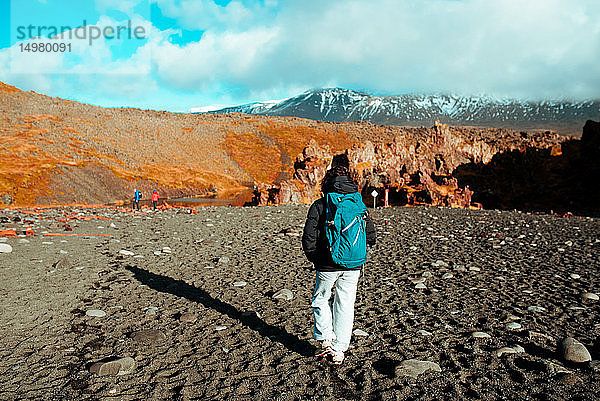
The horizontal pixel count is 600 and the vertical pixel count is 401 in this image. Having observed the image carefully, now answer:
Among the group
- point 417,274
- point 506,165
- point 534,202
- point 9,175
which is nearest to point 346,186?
point 417,274

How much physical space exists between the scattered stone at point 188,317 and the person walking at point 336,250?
273 centimetres

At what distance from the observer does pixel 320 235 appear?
481 cm

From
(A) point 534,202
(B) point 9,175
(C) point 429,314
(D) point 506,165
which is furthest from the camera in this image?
(B) point 9,175

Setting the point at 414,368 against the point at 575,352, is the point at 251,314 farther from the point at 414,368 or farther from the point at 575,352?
the point at 575,352

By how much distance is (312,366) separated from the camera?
15.9 ft

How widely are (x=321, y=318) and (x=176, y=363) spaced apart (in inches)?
84.4

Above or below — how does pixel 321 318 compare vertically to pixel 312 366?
above

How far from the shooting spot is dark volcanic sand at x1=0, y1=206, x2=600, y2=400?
4293 millimetres

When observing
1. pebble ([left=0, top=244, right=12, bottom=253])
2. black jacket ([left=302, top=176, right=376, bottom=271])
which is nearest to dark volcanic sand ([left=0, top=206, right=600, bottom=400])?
pebble ([left=0, top=244, right=12, bottom=253])

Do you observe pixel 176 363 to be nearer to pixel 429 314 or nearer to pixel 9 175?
pixel 429 314

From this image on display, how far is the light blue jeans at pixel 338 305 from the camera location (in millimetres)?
4828

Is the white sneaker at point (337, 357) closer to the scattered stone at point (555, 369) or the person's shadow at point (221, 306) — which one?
the person's shadow at point (221, 306)

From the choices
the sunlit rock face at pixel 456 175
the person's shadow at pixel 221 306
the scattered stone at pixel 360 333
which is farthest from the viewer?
the sunlit rock face at pixel 456 175

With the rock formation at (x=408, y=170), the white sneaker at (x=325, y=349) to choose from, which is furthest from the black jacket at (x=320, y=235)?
the rock formation at (x=408, y=170)
